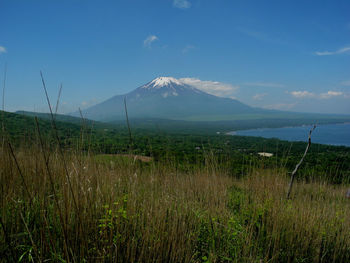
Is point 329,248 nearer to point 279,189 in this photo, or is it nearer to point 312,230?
point 312,230

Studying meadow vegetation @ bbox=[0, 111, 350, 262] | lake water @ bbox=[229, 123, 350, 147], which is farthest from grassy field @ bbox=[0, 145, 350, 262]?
lake water @ bbox=[229, 123, 350, 147]

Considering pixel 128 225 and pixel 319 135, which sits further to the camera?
pixel 319 135

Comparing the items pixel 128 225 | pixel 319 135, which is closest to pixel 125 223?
pixel 128 225

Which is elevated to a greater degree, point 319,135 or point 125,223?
point 125,223

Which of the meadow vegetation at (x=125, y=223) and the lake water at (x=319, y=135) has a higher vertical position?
the meadow vegetation at (x=125, y=223)

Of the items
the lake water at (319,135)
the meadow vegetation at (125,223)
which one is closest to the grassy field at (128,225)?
the meadow vegetation at (125,223)

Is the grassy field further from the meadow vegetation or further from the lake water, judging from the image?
the lake water

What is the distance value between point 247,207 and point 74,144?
246 cm

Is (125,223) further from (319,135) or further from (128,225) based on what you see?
(319,135)

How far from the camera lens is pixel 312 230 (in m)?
2.37

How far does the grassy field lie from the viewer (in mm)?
1476

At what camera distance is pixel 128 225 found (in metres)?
1.76

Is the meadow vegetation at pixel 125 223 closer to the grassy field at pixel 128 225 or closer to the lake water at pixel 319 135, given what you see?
the grassy field at pixel 128 225

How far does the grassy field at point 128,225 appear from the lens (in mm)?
1476
